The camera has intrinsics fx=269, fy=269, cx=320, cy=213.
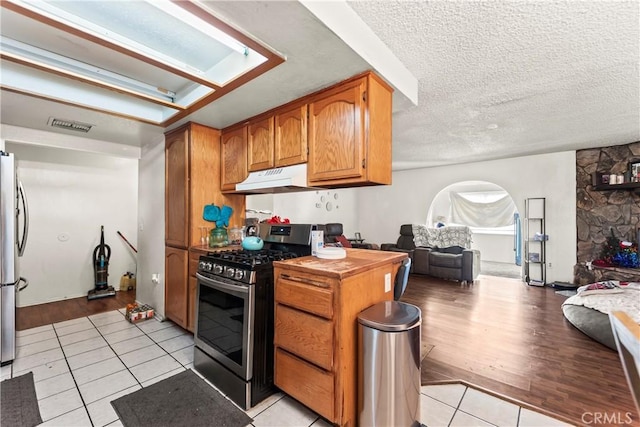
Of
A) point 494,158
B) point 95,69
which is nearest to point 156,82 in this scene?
point 95,69

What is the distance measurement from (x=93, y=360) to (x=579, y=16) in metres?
4.20

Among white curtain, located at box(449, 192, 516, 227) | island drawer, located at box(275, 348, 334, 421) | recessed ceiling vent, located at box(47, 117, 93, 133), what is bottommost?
island drawer, located at box(275, 348, 334, 421)

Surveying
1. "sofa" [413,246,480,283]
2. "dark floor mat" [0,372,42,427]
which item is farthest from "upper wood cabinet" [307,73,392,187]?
"sofa" [413,246,480,283]

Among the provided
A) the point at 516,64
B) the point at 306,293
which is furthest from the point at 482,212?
the point at 306,293

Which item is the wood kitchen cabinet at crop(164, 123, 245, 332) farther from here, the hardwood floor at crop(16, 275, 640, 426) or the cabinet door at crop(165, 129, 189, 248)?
the hardwood floor at crop(16, 275, 640, 426)

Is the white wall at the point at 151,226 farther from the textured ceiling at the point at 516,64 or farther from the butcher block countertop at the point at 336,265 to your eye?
the textured ceiling at the point at 516,64

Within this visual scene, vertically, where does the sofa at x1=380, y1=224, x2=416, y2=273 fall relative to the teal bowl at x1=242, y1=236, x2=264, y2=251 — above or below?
below

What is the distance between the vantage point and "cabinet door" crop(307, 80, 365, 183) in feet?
6.18

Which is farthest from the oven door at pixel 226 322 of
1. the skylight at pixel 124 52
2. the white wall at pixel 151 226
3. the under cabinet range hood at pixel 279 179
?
the skylight at pixel 124 52

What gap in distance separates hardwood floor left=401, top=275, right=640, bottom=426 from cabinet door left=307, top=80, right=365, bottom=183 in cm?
175

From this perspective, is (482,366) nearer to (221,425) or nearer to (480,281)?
(221,425)

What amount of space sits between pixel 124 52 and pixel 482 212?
8.24 meters

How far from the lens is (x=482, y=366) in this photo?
2.27m

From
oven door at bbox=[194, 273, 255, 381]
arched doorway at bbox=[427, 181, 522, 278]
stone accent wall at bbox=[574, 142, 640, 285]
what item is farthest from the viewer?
arched doorway at bbox=[427, 181, 522, 278]
